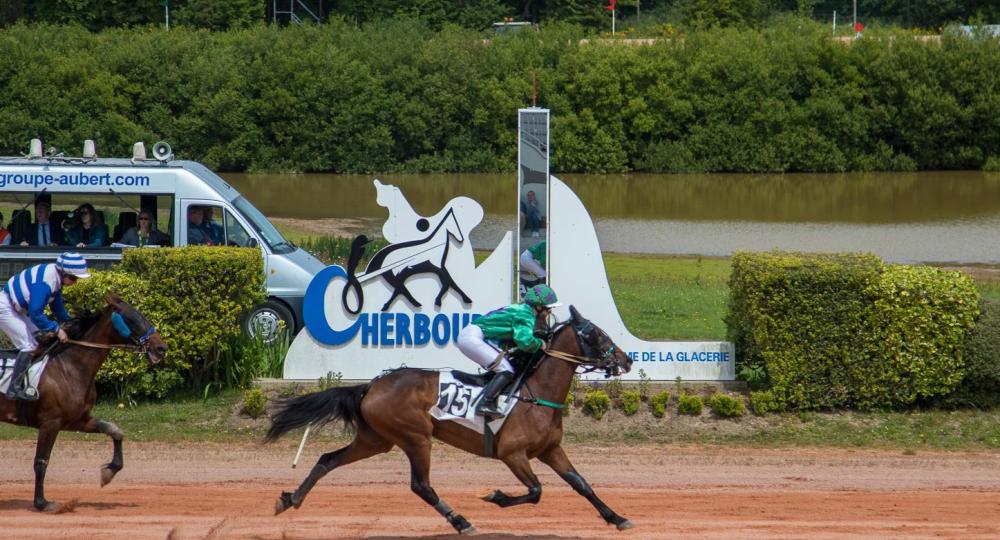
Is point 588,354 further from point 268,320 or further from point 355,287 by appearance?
point 268,320

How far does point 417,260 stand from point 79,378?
4883 mm

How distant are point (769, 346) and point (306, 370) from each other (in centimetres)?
536

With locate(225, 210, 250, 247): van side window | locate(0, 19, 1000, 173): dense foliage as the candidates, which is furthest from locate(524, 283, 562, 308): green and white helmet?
locate(0, 19, 1000, 173): dense foliage

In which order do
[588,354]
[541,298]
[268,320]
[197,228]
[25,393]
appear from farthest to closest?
[197,228]
[268,320]
[25,393]
[541,298]
[588,354]

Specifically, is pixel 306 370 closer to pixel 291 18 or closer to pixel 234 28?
pixel 234 28

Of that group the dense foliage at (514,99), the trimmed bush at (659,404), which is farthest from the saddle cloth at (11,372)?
the dense foliage at (514,99)

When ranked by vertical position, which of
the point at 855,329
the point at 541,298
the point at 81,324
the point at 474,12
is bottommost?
the point at 855,329

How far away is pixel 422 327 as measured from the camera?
48.6 ft

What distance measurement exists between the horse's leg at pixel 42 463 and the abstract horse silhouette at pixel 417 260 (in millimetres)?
4729

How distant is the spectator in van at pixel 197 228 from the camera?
56.0 ft

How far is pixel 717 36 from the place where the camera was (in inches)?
2079

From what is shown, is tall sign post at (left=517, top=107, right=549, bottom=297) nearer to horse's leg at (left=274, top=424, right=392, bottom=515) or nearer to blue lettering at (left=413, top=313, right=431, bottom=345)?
blue lettering at (left=413, top=313, right=431, bottom=345)

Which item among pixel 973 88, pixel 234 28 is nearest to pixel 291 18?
pixel 234 28

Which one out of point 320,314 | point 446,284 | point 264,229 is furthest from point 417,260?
point 264,229
